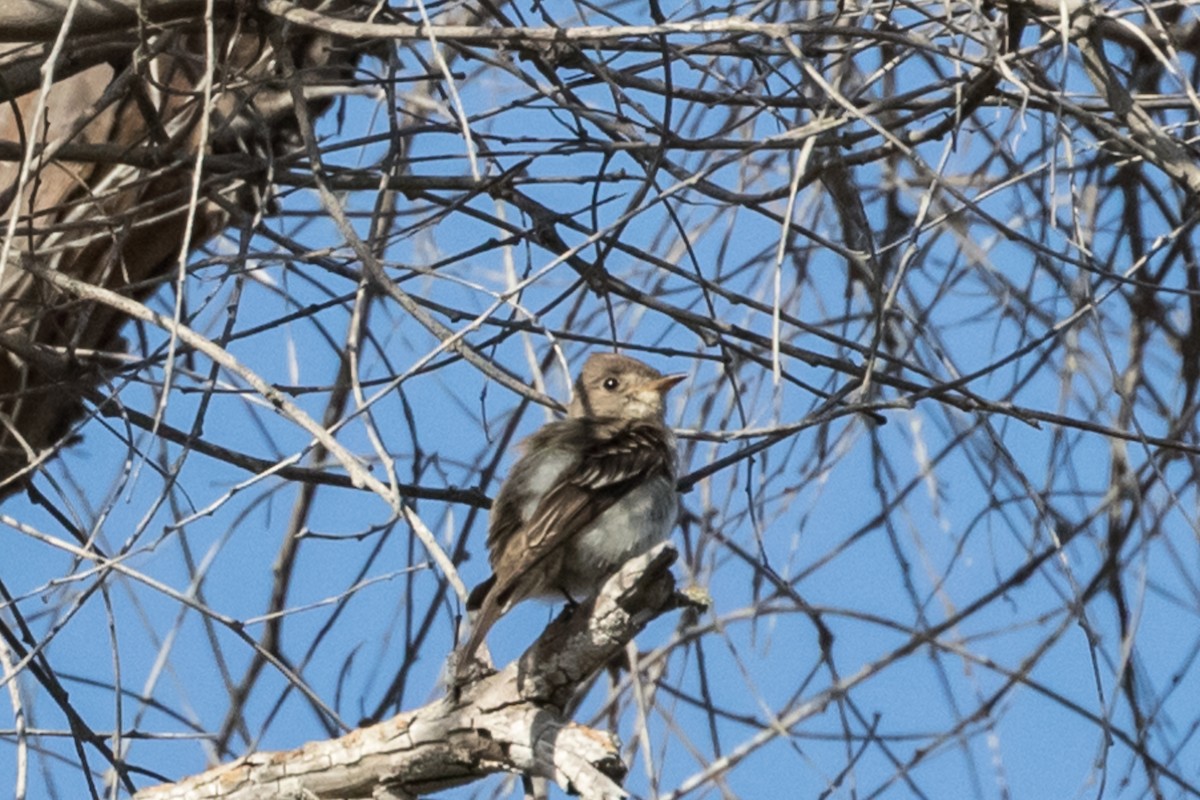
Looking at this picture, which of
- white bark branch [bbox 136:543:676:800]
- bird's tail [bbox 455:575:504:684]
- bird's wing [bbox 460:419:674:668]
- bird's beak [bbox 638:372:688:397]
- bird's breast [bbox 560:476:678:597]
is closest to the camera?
white bark branch [bbox 136:543:676:800]

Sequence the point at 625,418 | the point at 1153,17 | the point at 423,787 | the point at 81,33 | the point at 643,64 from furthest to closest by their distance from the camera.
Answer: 1. the point at 625,418
2. the point at 643,64
3. the point at 81,33
4. the point at 423,787
5. the point at 1153,17

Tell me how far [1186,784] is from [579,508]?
1.58 meters

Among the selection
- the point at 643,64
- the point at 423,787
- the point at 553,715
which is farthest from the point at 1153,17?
the point at 423,787

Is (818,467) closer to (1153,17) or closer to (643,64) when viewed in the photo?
(643,64)

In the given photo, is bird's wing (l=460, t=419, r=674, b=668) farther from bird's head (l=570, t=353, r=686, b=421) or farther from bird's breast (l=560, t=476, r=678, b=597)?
bird's head (l=570, t=353, r=686, b=421)

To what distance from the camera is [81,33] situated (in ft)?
12.6

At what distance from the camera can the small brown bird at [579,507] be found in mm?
4461

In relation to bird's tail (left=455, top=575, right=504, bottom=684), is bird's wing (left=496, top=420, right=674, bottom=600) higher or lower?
higher

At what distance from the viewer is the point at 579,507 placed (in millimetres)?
4590

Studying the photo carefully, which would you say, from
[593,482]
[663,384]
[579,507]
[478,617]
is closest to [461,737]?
[478,617]

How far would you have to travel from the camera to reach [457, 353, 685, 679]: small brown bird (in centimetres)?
446

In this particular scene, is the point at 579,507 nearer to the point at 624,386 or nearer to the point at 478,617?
the point at 478,617

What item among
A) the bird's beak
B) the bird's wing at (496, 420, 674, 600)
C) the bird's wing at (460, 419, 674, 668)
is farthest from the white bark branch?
the bird's beak

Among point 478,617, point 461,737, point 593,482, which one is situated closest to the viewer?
point 461,737
